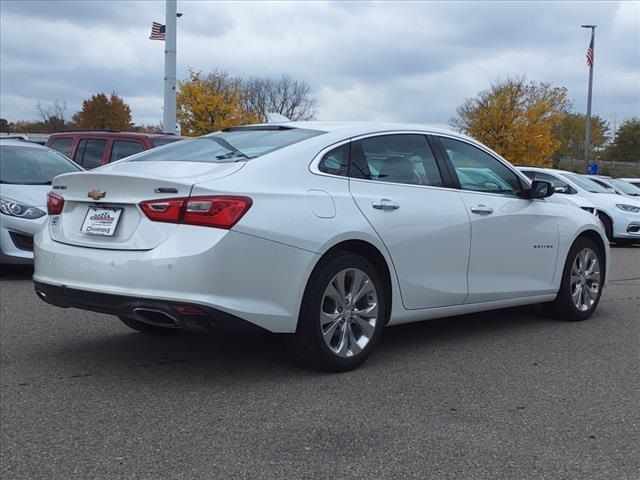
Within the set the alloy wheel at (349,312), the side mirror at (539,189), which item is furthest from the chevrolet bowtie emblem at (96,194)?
the side mirror at (539,189)

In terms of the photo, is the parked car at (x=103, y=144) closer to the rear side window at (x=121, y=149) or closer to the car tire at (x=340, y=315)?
the rear side window at (x=121, y=149)

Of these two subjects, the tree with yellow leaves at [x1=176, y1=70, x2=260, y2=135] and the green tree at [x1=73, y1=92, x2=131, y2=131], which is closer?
the tree with yellow leaves at [x1=176, y1=70, x2=260, y2=135]

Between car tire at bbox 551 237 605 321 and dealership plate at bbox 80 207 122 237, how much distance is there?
3912mm

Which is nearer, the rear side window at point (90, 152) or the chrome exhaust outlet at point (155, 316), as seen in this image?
the chrome exhaust outlet at point (155, 316)

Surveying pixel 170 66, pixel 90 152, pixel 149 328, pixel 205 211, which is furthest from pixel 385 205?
pixel 170 66

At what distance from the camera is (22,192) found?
871cm

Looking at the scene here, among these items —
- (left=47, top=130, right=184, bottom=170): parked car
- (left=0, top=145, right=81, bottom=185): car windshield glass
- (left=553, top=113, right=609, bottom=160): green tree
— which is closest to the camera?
(left=0, top=145, right=81, bottom=185): car windshield glass

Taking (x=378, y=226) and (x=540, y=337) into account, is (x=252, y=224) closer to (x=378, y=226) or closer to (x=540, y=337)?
(x=378, y=226)

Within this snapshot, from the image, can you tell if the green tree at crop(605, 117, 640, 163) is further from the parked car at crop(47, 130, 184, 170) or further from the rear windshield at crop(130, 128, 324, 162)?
the rear windshield at crop(130, 128, 324, 162)

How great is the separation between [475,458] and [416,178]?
93.7 inches

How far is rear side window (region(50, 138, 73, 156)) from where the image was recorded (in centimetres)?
1305

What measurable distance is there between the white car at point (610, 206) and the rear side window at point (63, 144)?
28.4 ft

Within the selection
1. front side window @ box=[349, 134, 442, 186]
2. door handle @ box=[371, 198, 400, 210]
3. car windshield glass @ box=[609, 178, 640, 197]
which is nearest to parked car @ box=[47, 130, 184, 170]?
front side window @ box=[349, 134, 442, 186]

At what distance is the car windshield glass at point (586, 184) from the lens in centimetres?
1595
